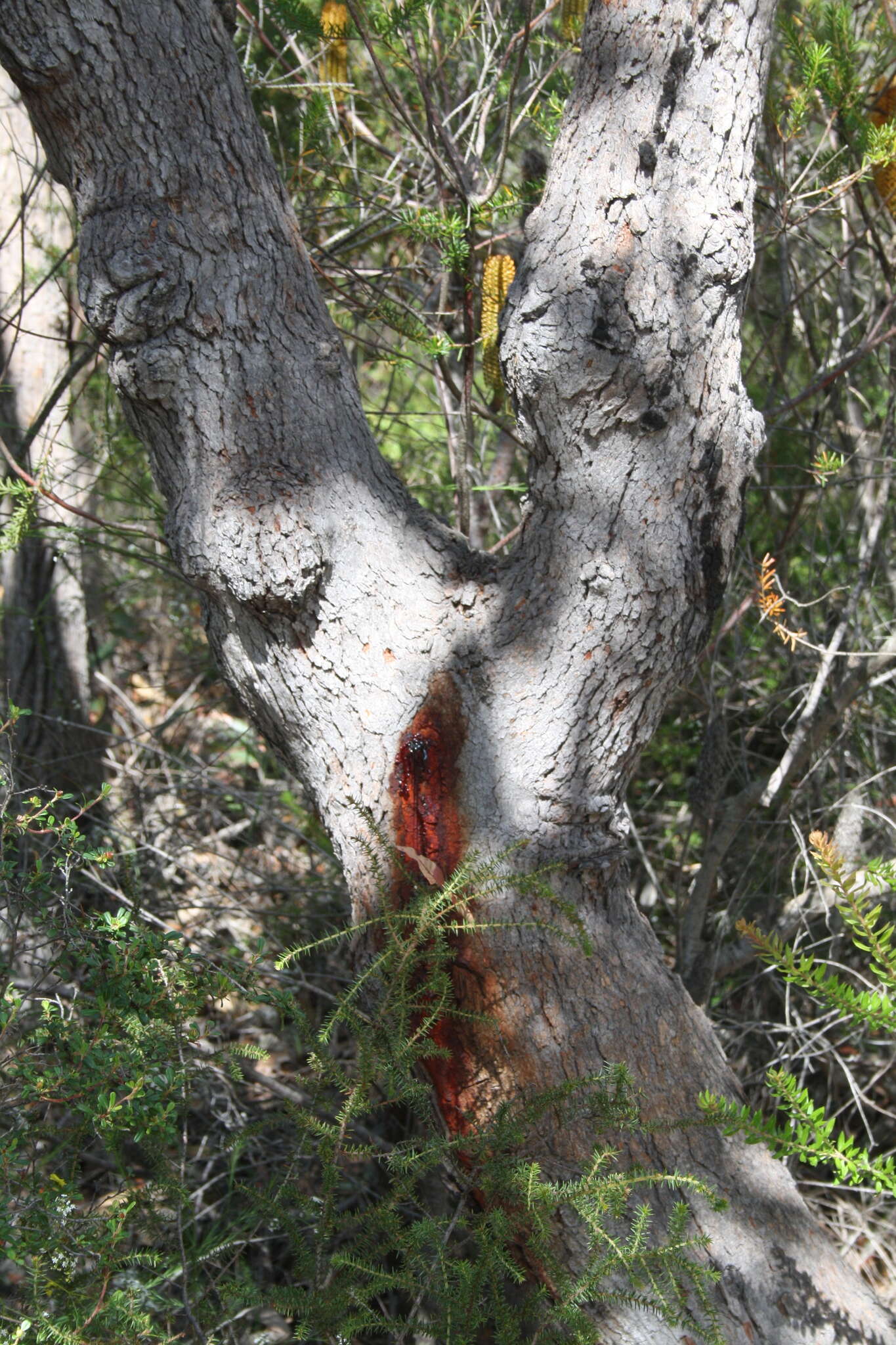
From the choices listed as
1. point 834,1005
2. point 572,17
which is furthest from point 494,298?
point 834,1005

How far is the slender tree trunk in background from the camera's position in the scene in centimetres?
332

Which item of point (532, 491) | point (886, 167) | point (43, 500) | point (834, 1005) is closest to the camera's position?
point (834, 1005)

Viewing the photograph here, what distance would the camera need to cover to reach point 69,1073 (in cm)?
154

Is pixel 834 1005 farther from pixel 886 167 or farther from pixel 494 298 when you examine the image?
pixel 886 167

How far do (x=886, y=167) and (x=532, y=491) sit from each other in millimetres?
1243

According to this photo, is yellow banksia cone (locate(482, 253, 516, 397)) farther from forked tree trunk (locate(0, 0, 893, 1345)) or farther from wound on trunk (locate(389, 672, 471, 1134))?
wound on trunk (locate(389, 672, 471, 1134))

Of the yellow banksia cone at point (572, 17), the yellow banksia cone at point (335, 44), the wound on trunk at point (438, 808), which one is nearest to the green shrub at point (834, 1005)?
the wound on trunk at point (438, 808)

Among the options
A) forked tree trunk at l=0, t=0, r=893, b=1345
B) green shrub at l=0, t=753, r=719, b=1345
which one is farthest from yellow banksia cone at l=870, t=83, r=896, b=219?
green shrub at l=0, t=753, r=719, b=1345

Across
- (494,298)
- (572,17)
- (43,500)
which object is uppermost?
(572,17)

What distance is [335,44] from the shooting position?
8.33ft

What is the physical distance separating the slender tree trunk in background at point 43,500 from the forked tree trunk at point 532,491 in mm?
1695

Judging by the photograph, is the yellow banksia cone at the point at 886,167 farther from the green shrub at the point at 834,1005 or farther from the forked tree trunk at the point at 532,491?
the green shrub at the point at 834,1005

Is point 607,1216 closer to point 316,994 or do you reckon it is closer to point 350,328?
point 316,994

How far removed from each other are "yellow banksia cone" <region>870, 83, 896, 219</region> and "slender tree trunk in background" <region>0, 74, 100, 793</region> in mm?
2491
